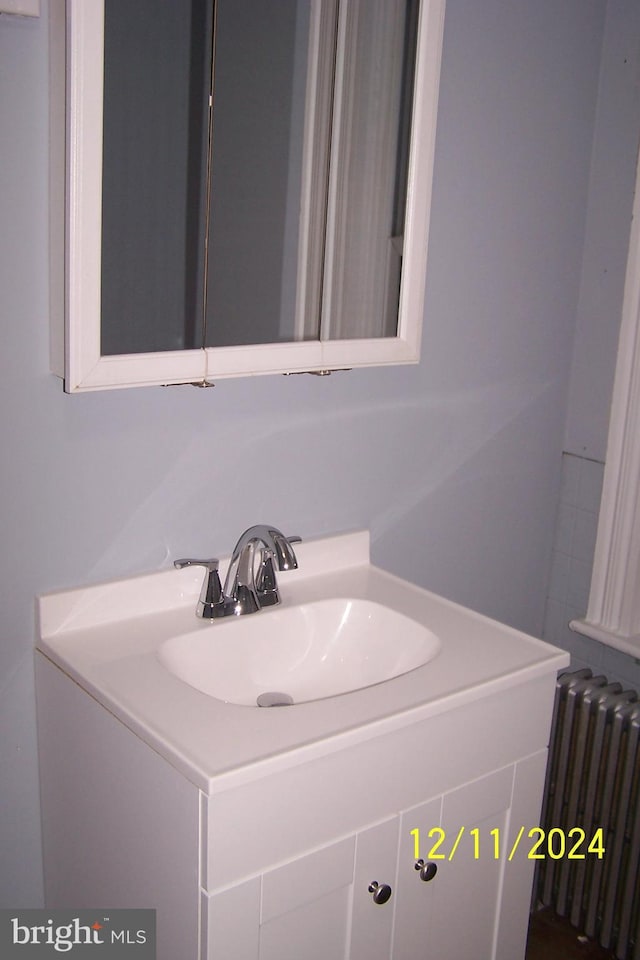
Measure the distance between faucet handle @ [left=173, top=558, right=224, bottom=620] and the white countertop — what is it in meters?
0.02

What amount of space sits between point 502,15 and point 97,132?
2.99ft

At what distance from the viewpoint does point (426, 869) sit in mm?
1561

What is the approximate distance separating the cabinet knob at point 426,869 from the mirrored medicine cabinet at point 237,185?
77 centimetres

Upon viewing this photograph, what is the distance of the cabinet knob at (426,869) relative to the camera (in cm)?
155

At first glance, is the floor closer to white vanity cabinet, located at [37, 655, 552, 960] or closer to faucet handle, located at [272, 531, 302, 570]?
white vanity cabinet, located at [37, 655, 552, 960]

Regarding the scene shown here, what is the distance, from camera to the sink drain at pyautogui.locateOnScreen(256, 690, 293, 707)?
1.64 m

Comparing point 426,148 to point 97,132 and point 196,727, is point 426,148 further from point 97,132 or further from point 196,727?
point 196,727

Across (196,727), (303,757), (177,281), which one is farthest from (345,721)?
(177,281)

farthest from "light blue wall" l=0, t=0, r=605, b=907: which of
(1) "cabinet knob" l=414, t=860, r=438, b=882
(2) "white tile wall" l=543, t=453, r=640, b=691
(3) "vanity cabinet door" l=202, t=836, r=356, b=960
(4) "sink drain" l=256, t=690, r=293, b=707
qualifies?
(1) "cabinet knob" l=414, t=860, r=438, b=882

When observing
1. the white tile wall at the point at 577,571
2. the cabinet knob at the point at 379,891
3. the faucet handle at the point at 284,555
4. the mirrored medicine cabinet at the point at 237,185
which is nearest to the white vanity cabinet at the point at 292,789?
the cabinet knob at the point at 379,891

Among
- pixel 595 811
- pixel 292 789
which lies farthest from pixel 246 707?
pixel 595 811

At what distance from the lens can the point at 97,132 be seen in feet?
4.47

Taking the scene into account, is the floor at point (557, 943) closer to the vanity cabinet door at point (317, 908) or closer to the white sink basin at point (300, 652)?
the vanity cabinet door at point (317, 908)

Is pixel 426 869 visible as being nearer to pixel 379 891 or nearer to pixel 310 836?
pixel 379 891
